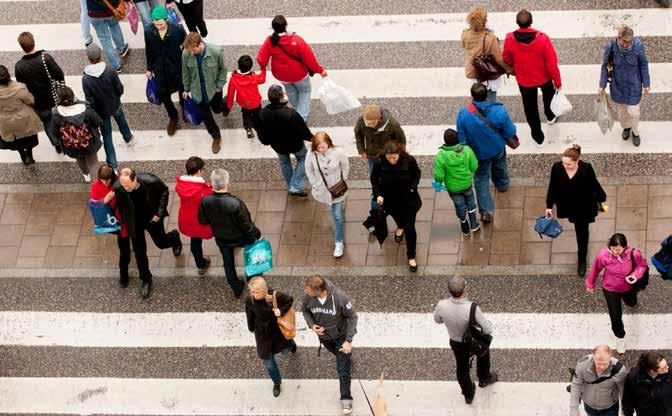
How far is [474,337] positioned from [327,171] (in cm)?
277

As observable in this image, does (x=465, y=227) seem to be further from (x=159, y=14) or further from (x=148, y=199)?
(x=159, y=14)

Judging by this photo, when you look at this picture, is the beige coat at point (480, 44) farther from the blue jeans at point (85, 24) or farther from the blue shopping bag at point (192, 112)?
the blue jeans at point (85, 24)

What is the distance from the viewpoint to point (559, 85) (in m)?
13.0

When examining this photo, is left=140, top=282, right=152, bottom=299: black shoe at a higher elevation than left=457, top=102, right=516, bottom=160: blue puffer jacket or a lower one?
lower

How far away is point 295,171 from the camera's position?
43.5ft

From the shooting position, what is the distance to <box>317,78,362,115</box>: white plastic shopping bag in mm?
13609

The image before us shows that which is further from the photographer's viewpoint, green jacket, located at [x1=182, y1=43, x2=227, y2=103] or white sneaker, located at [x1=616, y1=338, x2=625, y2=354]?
green jacket, located at [x1=182, y1=43, x2=227, y2=103]

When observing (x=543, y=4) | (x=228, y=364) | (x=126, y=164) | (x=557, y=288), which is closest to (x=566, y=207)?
(x=557, y=288)

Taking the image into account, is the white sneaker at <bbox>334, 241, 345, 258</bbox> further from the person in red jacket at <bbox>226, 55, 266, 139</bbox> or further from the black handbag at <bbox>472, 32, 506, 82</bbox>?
the black handbag at <bbox>472, 32, 506, 82</bbox>

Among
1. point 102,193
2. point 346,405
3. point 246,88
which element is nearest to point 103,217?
point 102,193

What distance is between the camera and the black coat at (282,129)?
12.5m

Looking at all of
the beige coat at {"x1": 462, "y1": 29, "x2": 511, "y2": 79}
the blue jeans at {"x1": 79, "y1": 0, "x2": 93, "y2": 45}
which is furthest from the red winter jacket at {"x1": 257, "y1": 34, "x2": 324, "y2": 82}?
the blue jeans at {"x1": 79, "y1": 0, "x2": 93, "y2": 45}

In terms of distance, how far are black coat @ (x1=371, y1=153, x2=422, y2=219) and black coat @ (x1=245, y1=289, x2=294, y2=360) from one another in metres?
1.78

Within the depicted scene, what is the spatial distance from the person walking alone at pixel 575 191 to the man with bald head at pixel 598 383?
6.69ft
